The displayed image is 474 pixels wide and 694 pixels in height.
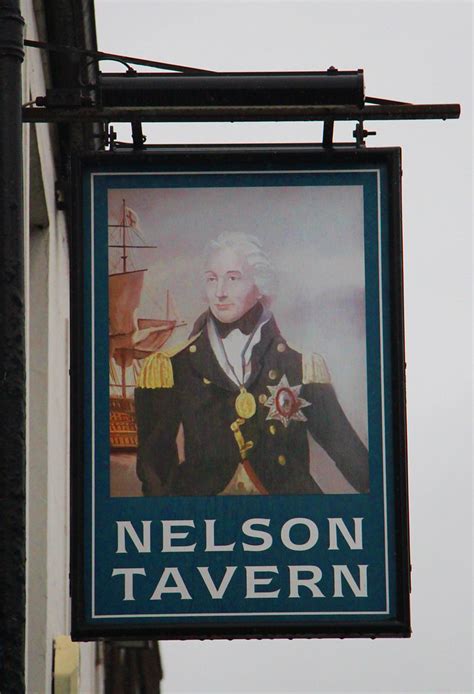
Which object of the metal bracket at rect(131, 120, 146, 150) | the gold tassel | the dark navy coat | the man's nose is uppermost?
the metal bracket at rect(131, 120, 146, 150)

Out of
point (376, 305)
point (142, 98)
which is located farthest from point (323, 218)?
point (142, 98)

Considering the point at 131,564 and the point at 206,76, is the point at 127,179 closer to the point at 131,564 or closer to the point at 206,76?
the point at 206,76

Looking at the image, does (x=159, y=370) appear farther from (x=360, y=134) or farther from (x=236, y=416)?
(x=360, y=134)

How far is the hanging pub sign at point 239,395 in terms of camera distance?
7812mm

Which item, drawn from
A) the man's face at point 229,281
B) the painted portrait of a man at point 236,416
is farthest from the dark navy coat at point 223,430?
the man's face at point 229,281

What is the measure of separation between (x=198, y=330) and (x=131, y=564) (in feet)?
3.68

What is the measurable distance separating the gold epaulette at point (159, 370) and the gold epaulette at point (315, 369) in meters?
0.55

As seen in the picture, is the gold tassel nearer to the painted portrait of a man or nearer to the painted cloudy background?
the painted portrait of a man

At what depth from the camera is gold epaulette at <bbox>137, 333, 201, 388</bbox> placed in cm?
800

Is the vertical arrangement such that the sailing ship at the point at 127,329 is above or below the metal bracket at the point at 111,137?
below

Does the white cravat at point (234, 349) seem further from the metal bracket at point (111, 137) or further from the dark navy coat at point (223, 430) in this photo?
the metal bracket at point (111, 137)

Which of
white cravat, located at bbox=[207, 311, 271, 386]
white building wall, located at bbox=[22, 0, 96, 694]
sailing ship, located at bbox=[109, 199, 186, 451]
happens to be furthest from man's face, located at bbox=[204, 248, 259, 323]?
white building wall, located at bbox=[22, 0, 96, 694]

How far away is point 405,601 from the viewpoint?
788 centimetres

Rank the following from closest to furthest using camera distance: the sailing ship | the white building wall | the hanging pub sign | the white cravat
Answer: the hanging pub sign
the sailing ship
the white cravat
the white building wall
